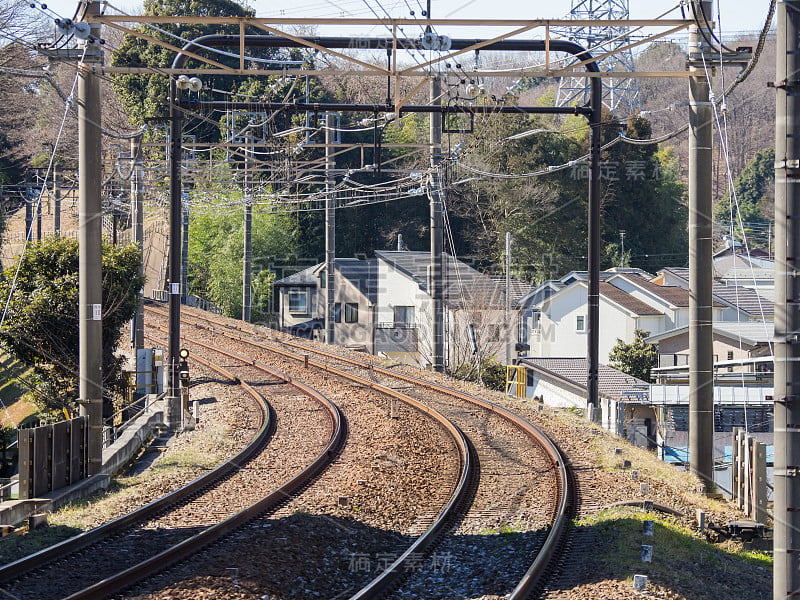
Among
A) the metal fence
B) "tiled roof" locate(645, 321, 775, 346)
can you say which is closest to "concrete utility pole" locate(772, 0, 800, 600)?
the metal fence

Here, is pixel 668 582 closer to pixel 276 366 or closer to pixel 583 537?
pixel 583 537

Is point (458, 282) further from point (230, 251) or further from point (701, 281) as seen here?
point (701, 281)

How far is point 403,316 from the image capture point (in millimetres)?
39688

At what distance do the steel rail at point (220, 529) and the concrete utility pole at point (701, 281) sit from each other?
4847 mm

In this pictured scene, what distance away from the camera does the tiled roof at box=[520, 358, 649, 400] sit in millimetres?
26375

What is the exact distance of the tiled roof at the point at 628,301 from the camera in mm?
35938

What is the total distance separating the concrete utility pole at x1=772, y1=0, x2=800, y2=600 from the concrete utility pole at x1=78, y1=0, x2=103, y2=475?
340 inches

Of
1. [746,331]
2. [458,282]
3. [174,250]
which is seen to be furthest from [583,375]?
[174,250]

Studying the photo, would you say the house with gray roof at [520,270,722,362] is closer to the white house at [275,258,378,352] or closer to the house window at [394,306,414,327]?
the house window at [394,306,414,327]

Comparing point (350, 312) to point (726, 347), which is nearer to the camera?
point (726, 347)

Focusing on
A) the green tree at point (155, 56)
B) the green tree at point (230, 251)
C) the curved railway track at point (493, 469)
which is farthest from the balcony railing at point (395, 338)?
the curved railway track at point (493, 469)

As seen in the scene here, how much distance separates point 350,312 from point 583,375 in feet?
51.0

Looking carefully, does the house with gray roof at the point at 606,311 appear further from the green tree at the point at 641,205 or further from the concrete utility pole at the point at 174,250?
the concrete utility pole at the point at 174,250

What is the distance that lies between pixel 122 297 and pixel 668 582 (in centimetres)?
1302
